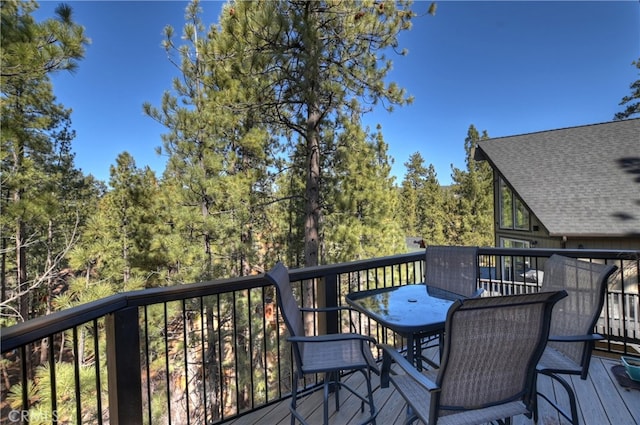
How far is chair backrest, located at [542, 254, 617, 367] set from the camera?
181cm

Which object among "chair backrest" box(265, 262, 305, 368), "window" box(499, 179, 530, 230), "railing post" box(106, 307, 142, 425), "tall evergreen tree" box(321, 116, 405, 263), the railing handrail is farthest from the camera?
"window" box(499, 179, 530, 230)

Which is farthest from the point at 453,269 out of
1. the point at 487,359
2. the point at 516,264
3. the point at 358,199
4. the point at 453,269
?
the point at 516,264

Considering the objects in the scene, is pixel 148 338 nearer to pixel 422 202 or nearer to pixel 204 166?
pixel 204 166

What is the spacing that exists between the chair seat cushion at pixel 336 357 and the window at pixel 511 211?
8.25 metres

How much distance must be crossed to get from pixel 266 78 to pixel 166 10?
3.17m

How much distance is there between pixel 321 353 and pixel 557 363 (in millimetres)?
1436

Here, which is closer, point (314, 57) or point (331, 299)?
point (331, 299)

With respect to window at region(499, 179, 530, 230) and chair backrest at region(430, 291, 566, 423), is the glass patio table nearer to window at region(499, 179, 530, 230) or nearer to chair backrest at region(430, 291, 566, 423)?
chair backrest at region(430, 291, 566, 423)

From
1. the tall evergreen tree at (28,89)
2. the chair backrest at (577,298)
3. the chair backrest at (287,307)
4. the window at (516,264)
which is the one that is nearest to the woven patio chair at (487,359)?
the chair backrest at (287,307)

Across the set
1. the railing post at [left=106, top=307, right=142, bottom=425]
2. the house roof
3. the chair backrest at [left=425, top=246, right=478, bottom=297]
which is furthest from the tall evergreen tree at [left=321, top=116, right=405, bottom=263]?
the railing post at [left=106, top=307, right=142, bottom=425]

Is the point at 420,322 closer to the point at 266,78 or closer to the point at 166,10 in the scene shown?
the point at 266,78

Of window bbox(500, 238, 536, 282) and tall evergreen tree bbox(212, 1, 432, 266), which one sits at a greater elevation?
tall evergreen tree bbox(212, 1, 432, 266)

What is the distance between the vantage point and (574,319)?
6.53ft

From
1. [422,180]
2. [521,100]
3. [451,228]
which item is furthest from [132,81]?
[422,180]
